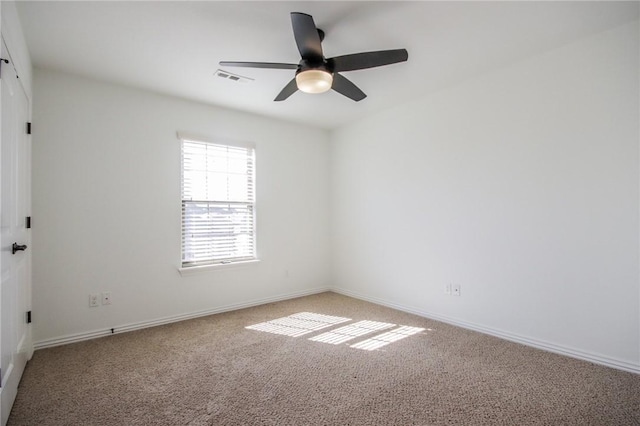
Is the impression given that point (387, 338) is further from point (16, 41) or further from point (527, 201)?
point (16, 41)

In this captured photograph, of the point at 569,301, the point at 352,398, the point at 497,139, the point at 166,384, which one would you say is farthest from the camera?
the point at 497,139

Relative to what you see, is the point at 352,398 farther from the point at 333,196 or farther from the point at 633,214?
the point at 333,196

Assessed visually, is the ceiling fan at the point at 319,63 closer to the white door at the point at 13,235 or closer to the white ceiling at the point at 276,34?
the white ceiling at the point at 276,34

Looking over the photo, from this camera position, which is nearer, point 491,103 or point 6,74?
point 6,74

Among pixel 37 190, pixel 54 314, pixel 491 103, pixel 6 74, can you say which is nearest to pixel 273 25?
pixel 6 74

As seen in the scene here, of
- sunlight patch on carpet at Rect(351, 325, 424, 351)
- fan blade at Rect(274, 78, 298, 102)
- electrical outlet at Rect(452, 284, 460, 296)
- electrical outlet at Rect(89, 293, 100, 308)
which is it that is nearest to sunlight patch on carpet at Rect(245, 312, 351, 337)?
sunlight patch on carpet at Rect(351, 325, 424, 351)

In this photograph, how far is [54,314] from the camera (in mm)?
2869

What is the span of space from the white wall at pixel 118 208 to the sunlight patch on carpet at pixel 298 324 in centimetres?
74

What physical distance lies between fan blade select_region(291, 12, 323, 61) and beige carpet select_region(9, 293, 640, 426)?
2.26 m

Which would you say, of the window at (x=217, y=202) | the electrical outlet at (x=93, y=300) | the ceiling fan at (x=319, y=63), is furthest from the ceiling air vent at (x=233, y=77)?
the electrical outlet at (x=93, y=300)

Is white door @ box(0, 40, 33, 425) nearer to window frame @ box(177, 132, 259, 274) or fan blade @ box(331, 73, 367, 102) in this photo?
window frame @ box(177, 132, 259, 274)

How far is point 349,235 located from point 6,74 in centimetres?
376

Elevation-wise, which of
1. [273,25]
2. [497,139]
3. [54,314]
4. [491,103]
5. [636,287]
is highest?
[273,25]

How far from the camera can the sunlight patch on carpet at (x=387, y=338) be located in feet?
9.19
